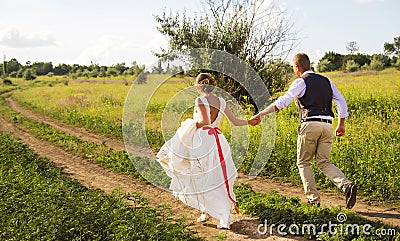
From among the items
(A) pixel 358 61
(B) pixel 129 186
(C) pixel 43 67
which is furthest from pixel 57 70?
(B) pixel 129 186

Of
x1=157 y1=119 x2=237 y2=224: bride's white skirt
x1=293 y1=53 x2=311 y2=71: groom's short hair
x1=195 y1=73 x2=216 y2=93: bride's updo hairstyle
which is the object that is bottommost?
x1=157 y1=119 x2=237 y2=224: bride's white skirt

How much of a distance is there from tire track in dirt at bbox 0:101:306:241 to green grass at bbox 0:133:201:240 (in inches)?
22.8

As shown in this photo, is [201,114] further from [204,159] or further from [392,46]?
[392,46]

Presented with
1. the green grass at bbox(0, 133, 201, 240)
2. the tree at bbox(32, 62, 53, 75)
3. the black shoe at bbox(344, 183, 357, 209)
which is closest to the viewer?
the green grass at bbox(0, 133, 201, 240)

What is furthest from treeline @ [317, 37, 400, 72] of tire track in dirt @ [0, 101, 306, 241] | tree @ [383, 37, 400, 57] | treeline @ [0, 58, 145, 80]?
tire track in dirt @ [0, 101, 306, 241]

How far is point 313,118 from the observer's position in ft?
24.6

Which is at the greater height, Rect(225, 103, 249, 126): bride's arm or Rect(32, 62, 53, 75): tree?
Rect(32, 62, 53, 75): tree

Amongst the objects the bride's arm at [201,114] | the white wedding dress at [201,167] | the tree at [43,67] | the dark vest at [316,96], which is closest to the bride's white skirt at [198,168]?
the white wedding dress at [201,167]

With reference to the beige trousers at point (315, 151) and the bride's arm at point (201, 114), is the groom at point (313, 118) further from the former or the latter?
A: the bride's arm at point (201, 114)

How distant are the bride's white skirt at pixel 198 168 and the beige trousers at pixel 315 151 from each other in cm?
121

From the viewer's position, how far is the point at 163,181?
400 inches

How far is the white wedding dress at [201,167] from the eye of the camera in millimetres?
7404

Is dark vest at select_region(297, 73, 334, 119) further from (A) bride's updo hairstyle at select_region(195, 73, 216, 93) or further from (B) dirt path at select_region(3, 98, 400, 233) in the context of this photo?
(B) dirt path at select_region(3, 98, 400, 233)

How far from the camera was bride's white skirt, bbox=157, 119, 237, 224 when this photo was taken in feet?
24.3
